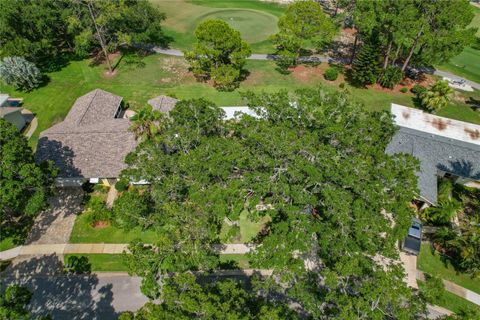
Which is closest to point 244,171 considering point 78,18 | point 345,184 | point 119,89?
point 345,184

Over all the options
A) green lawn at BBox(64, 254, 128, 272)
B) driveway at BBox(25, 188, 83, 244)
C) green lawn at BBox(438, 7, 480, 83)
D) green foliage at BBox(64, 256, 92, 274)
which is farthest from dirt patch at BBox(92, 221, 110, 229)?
green lawn at BBox(438, 7, 480, 83)

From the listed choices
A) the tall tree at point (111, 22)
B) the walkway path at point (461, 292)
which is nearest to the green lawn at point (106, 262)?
the walkway path at point (461, 292)

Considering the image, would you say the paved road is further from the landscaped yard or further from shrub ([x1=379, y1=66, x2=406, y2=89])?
shrub ([x1=379, y1=66, x2=406, y2=89])

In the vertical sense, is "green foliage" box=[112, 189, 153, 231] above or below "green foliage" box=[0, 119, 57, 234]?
below

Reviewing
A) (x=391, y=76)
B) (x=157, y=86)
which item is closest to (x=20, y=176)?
(x=157, y=86)

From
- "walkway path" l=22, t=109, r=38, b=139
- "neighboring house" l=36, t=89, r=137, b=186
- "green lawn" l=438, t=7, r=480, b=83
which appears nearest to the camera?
"neighboring house" l=36, t=89, r=137, b=186

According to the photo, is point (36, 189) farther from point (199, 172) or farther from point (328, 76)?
point (328, 76)

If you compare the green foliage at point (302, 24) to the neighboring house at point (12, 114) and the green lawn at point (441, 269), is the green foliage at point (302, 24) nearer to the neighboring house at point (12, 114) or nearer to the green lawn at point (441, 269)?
the green lawn at point (441, 269)

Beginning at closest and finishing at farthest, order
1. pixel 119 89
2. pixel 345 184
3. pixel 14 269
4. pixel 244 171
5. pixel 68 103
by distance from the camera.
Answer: pixel 345 184, pixel 244 171, pixel 14 269, pixel 68 103, pixel 119 89
